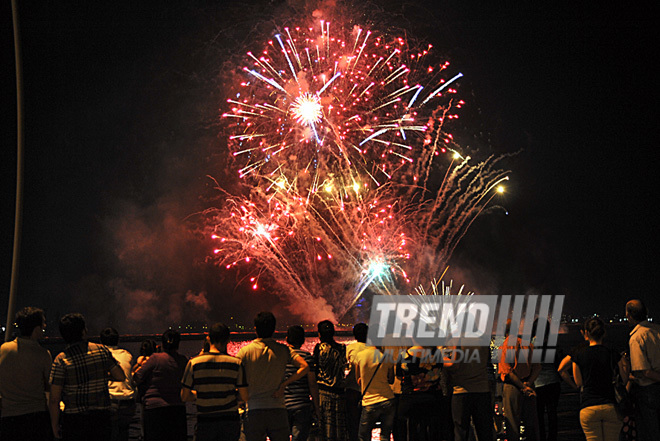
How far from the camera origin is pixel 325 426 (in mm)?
8391

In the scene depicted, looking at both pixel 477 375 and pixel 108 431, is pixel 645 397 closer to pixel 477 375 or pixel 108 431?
pixel 477 375

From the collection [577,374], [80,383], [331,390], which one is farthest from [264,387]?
[577,374]

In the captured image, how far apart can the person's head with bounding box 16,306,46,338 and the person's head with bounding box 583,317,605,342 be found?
656cm

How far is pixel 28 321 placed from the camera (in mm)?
6574

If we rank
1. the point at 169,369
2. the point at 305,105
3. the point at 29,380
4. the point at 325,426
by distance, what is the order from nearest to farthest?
the point at 29,380 < the point at 169,369 < the point at 325,426 < the point at 305,105

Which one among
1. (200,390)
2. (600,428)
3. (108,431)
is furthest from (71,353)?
(600,428)

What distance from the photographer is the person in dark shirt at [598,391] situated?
7531 mm

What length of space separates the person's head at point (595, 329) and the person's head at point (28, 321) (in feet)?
21.5

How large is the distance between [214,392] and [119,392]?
313 cm

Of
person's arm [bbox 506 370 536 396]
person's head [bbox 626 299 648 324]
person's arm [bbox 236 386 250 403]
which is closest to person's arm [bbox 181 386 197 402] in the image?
person's arm [bbox 236 386 250 403]

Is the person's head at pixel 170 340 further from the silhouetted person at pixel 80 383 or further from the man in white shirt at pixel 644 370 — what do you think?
the man in white shirt at pixel 644 370

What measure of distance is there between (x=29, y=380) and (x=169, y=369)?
5.27 feet

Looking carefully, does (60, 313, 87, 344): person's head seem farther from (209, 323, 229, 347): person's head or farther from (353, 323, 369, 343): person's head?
(353, 323, 369, 343): person's head

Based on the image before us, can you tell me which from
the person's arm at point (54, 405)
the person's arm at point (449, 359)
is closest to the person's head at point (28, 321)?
the person's arm at point (54, 405)
